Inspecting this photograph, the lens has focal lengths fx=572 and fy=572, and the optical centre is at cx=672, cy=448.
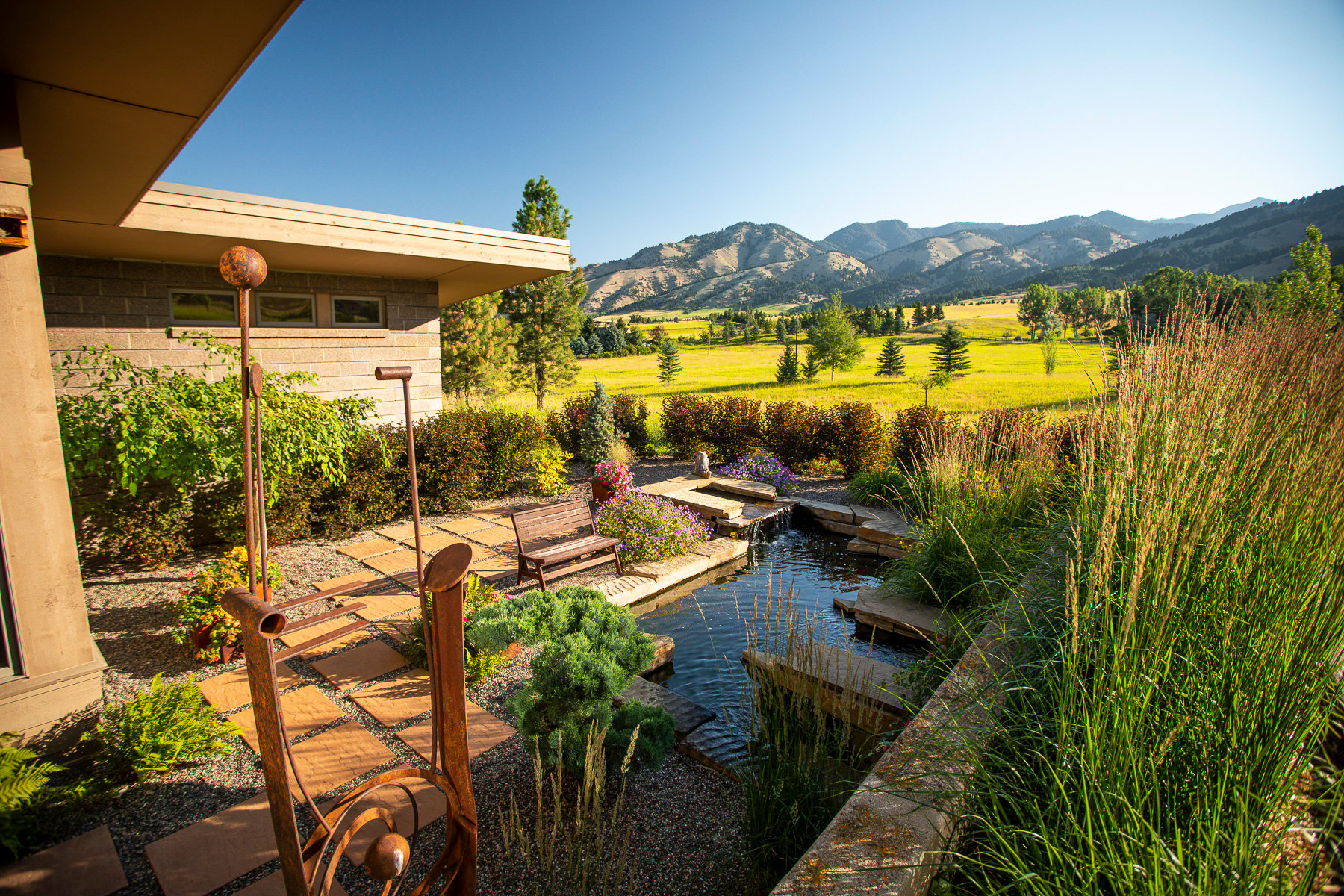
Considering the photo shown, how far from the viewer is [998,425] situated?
24.9 ft

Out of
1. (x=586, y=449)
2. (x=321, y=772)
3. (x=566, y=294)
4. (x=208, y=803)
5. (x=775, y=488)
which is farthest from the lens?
(x=566, y=294)

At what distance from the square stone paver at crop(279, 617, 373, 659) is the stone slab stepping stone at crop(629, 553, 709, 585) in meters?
2.27

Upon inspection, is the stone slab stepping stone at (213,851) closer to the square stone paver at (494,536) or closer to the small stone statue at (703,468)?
the square stone paver at (494,536)

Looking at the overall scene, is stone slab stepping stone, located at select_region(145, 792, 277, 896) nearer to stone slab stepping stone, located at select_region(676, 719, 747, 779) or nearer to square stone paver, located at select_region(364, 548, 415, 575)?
stone slab stepping stone, located at select_region(676, 719, 747, 779)

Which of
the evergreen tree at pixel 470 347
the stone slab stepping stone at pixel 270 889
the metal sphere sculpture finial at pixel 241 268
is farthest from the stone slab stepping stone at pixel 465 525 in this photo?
the evergreen tree at pixel 470 347

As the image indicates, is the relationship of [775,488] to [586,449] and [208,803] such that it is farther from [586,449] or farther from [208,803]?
[208,803]

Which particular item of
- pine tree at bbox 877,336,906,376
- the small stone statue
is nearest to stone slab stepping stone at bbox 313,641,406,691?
the small stone statue

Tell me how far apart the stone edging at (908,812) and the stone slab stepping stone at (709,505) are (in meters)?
4.99

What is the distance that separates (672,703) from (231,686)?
2712 millimetres

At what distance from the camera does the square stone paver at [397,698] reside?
129 inches

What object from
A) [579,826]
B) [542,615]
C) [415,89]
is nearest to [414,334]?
[542,615]

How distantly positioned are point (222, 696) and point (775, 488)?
21.4 feet

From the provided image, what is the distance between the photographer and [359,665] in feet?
12.5

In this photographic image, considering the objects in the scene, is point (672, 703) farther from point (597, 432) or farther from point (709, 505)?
point (597, 432)
